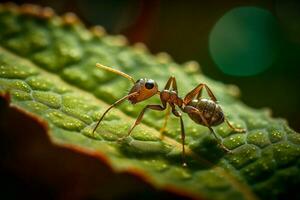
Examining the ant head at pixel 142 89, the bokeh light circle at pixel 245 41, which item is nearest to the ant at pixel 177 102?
the ant head at pixel 142 89

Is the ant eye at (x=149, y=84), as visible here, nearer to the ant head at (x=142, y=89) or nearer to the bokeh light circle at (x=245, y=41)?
the ant head at (x=142, y=89)

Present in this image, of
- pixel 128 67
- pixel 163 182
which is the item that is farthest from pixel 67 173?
pixel 163 182

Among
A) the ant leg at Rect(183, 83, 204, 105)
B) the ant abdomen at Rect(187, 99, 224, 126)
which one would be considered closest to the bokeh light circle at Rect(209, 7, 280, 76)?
the ant leg at Rect(183, 83, 204, 105)

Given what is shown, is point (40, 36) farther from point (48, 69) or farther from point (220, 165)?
point (220, 165)

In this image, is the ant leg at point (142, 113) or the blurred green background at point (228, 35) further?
the blurred green background at point (228, 35)

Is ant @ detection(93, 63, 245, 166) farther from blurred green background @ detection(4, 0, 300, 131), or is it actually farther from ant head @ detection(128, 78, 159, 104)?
blurred green background @ detection(4, 0, 300, 131)
